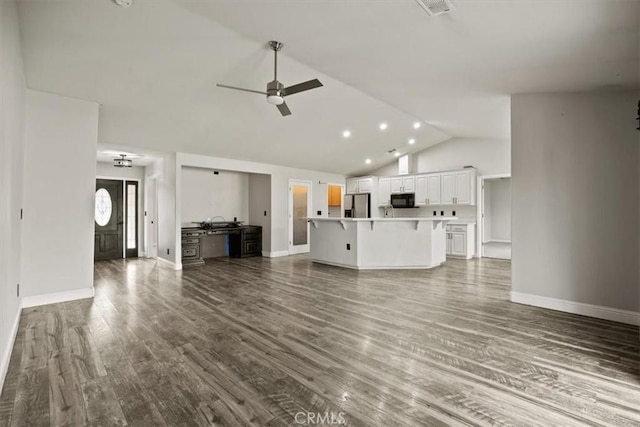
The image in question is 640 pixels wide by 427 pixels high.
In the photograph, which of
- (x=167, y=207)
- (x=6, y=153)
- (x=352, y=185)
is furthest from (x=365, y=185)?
(x=6, y=153)

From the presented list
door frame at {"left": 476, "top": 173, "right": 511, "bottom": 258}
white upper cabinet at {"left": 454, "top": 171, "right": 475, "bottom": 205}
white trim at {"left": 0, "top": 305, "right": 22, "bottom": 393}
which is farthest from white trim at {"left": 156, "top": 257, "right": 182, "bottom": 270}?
door frame at {"left": 476, "top": 173, "right": 511, "bottom": 258}

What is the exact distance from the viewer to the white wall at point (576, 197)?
3385mm

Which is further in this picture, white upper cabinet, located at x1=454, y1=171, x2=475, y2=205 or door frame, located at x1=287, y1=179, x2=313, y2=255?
door frame, located at x1=287, y1=179, x2=313, y2=255

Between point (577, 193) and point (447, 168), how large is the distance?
16.8ft

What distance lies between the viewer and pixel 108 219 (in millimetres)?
7891

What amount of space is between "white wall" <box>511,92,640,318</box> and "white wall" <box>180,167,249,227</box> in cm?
669

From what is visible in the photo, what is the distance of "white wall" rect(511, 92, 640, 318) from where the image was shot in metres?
3.38

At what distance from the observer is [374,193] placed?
32.1 ft

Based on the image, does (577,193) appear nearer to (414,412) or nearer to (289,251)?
(414,412)

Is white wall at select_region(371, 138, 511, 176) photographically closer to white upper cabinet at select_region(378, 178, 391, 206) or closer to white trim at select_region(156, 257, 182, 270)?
white upper cabinet at select_region(378, 178, 391, 206)

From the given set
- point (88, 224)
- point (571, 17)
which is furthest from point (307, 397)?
point (88, 224)

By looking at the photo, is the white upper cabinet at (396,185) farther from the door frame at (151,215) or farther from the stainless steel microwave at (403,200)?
the door frame at (151,215)

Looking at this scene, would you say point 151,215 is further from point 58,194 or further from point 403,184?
point 403,184

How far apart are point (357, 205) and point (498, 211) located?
13.7 feet
